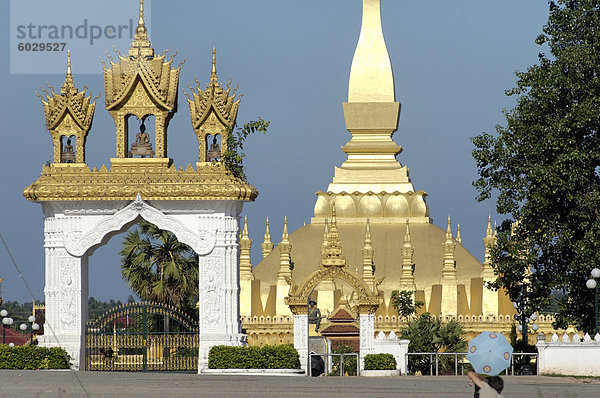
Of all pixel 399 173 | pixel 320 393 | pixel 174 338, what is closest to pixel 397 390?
pixel 320 393

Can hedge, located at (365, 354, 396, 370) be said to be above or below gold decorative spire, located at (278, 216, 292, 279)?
below

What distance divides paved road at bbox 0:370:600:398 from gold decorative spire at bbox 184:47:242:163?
5.12 meters

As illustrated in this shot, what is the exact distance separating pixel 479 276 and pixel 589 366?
26278 mm

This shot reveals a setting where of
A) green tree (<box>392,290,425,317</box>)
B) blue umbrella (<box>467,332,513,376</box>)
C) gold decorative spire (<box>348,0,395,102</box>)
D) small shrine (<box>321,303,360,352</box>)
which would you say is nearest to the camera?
blue umbrella (<box>467,332,513,376</box>)

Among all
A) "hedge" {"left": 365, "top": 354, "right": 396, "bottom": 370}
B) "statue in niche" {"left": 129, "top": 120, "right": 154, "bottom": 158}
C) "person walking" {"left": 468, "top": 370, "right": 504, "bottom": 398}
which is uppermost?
"statue in niche" {"left": 129, "top": 120, "right": 154, "bottom": 158}

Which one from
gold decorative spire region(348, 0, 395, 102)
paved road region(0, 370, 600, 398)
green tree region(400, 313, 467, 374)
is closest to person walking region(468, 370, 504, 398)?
paved road region(0, 370, 600, 398)

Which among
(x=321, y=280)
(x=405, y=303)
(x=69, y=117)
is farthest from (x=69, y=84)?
(x=405, y=303)

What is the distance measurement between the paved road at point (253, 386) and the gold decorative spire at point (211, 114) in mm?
5122

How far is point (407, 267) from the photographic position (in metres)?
53.5

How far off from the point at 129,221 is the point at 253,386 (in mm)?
6812

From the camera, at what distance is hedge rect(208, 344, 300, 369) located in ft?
92.3

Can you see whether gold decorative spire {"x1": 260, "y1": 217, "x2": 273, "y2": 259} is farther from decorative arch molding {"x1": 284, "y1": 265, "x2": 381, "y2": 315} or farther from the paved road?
the paved road

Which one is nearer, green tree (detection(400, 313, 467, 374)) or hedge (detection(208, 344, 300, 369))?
hedge (detection(208, 344, 300, 369))

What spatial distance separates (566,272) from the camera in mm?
32406
